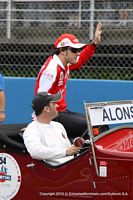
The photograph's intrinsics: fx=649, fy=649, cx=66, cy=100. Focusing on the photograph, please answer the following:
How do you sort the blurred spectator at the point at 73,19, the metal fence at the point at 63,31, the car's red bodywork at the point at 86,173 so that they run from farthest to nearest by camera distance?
the blurred spectator at the point at 73,19
the metal fence at the point at 63,31
the car's red bodywork at the point at 86,173

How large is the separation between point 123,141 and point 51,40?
5.19 metres

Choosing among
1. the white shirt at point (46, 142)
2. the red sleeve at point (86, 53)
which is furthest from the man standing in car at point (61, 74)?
the white shirt at point (46, 142)

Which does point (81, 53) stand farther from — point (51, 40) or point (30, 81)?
point (51, 40)

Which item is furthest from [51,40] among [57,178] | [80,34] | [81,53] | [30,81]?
[57,178]

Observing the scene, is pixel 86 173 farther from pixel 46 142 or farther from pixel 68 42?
pixel 68 42

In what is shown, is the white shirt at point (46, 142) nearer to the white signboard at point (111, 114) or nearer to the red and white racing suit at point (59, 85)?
the white signboard at point (111, 114)

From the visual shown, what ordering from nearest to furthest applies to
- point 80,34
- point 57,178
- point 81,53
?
point 57,178
point 81,53
point 80,34

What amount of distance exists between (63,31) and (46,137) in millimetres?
4845

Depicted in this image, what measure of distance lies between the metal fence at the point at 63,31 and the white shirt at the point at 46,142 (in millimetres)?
3938

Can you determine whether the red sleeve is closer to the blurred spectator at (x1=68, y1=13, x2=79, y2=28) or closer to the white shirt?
the white shirt

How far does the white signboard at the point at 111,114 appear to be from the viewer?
488 cm

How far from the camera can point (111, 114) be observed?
496 centimetres

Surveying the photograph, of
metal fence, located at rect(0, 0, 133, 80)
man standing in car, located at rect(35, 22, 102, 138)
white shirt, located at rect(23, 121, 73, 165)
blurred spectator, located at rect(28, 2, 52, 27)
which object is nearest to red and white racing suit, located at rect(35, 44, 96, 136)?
man standing in car, located at rect(35, 22, 102, 138)

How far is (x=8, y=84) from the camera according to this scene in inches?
354
